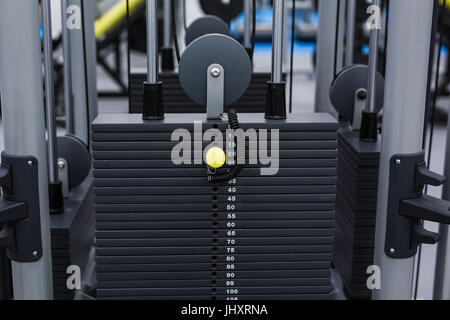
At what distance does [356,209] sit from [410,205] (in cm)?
21

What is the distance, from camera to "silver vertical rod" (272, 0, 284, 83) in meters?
0.80

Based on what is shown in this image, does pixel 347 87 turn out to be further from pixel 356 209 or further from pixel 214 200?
pixel 214 200

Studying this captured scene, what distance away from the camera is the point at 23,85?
79cm

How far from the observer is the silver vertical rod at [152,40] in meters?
0.81

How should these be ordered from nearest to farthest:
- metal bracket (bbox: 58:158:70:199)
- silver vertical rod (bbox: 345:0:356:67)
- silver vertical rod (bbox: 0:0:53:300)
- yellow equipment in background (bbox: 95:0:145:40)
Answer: silver vertical rod (bbox: 0:0:53:300), metal bracket (bbox: 58:158:70:199), silver vertical rod (bbox: 345:0:356:67), yellow equipment in background (bbox: 95:0:145:40)

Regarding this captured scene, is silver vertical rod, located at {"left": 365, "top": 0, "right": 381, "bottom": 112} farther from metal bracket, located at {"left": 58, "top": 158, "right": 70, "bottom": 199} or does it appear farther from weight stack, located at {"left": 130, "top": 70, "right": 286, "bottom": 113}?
metal bracket, located at {"left": 58, "top": 158, "right": 70, "bottom": 199}

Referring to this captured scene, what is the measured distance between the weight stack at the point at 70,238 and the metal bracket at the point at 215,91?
34 centimetres

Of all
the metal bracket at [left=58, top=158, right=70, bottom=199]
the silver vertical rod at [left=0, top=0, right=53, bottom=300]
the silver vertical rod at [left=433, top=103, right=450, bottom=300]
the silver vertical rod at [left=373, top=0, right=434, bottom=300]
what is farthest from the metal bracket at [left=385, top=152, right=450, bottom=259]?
the metal bracket at [left=58, top=158, right=70, bottom=199]

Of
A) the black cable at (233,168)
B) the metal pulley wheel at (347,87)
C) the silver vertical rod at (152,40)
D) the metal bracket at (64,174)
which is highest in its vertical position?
the silver vertical rod at (152,40)

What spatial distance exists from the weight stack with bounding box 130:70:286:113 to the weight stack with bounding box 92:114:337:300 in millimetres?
555

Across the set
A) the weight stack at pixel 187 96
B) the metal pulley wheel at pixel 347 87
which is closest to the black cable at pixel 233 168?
the metal pulley wheel at pixel 347 87

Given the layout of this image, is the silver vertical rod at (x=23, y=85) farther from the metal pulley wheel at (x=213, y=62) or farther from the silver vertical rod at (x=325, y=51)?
the silver vertical rod at (x=325, y=51)

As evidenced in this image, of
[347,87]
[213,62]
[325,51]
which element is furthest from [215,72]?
[325,51]
